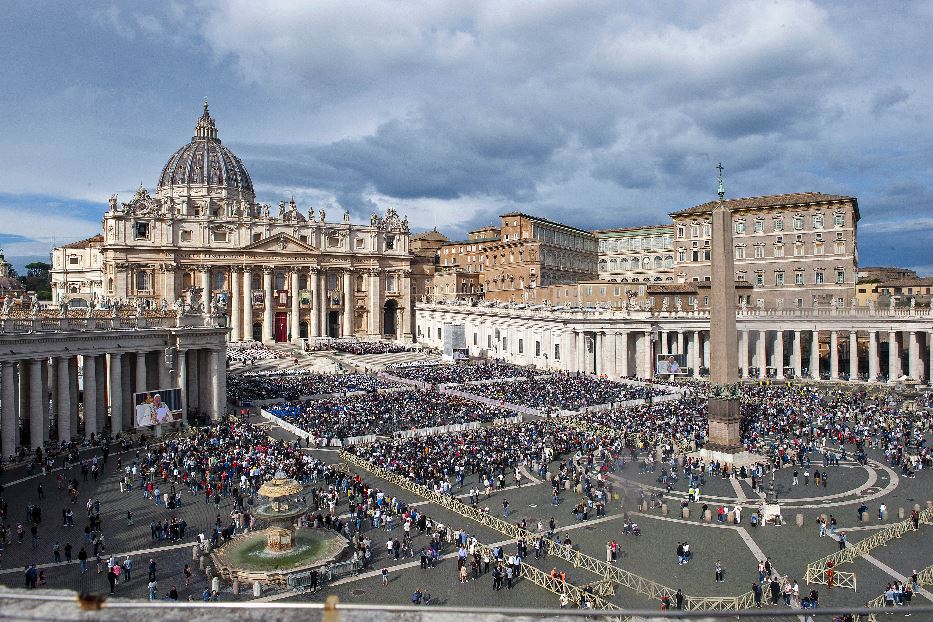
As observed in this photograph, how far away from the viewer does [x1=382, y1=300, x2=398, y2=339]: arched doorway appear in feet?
344

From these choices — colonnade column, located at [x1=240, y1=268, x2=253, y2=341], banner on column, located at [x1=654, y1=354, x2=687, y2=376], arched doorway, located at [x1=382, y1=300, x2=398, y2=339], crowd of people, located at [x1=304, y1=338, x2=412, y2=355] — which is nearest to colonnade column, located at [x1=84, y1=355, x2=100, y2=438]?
banner on column, located at [x1=654, y1=354, x2=687, y2=376]

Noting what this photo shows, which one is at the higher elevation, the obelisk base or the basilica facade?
the basilica facade

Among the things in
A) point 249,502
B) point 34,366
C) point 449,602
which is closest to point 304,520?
point 249,502

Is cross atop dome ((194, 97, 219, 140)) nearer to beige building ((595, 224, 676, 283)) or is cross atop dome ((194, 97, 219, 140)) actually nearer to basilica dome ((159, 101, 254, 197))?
basilica dome ((159, 101, 254, 197))

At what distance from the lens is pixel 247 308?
92.1 meters

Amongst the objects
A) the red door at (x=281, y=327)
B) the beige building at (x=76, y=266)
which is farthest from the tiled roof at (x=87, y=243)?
the red door at (x=281, y=327)

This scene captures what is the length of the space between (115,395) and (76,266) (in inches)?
3351

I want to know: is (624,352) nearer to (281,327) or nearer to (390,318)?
(390,318)

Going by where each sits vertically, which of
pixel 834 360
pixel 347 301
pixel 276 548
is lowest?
pixel 276 548

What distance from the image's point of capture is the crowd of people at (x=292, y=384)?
1984 inches

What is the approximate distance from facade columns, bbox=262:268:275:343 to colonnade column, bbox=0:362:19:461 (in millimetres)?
61469

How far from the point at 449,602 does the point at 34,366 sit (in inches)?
1035

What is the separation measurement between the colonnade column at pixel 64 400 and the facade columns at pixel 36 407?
146 centimetres

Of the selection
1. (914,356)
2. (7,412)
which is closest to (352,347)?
(7,412)
